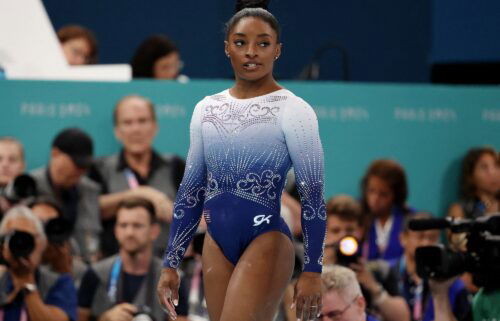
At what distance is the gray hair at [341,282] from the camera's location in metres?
5.20

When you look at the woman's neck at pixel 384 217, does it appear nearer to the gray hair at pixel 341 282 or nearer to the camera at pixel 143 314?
the camera at pixel 143 314

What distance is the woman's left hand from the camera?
3.95 meters

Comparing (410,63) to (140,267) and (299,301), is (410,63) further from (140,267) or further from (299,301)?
(299,301)

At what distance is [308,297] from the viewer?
156 inches

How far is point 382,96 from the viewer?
7586 mm

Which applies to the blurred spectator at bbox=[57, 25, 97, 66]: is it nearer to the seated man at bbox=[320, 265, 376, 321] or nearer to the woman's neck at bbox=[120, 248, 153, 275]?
the woman's neck at bbox=[120, 248, 153, 275]

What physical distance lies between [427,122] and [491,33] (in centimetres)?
113

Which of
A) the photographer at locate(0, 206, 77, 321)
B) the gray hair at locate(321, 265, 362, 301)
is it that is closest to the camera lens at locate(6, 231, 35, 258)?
the photographer at locate(0, 206, 77, 321)

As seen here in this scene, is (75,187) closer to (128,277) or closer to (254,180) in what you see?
(128,277)

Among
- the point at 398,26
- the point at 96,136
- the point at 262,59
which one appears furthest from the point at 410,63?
the point at 262,59

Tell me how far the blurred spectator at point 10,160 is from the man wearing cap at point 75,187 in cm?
14

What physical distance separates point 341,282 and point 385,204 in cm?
219

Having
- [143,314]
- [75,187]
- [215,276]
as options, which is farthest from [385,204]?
[215,276]

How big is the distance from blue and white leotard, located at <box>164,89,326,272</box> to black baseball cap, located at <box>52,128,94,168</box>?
9.70 ft
